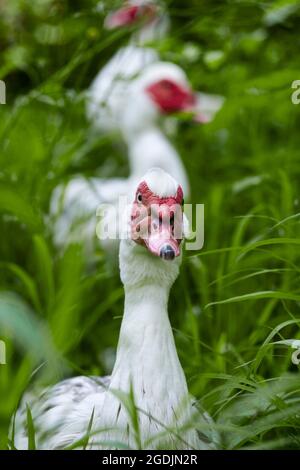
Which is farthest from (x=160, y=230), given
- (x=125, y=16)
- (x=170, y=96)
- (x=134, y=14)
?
(x=170, y=96)

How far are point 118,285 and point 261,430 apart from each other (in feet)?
3.77

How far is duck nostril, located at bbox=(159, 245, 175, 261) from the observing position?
1.62m

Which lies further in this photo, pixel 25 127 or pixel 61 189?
pixel 25 127

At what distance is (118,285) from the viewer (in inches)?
105

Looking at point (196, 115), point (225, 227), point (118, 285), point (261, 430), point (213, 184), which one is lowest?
point (261, 430)

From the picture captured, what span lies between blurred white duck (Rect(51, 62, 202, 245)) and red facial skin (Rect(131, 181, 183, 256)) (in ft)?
4.04

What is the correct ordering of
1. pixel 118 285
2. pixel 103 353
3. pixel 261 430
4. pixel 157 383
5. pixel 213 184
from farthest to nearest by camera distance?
1. pixel 213 184
2. pixel 118 285
3. pixel 103 353
4. pixel 157 383
5. pixel 261 430

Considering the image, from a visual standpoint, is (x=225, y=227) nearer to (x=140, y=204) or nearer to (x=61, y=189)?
(x=61, y=189)

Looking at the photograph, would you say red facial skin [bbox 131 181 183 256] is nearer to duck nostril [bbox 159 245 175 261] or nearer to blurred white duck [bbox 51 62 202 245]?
duck nostril [bbox 159 245 175 261]

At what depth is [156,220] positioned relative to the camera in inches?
67.3

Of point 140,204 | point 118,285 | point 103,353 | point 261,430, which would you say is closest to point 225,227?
point 118,285

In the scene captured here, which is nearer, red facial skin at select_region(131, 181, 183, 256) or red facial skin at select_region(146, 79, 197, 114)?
red facial skin at select_region(131, 181, 183, 256)

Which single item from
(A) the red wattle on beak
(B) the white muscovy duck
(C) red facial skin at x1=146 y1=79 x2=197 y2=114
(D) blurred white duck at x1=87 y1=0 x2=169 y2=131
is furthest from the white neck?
(C) red facial skin at x1=146 y1=79 x2=197 y2=114

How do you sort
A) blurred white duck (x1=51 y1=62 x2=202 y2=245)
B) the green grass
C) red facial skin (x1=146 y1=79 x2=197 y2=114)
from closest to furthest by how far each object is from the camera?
the green grass < blurred white duck (x1=51 y1=62 x2=202 y2=245) < red facial skin (x1=146 y1=79 x2=197 y2=114)
